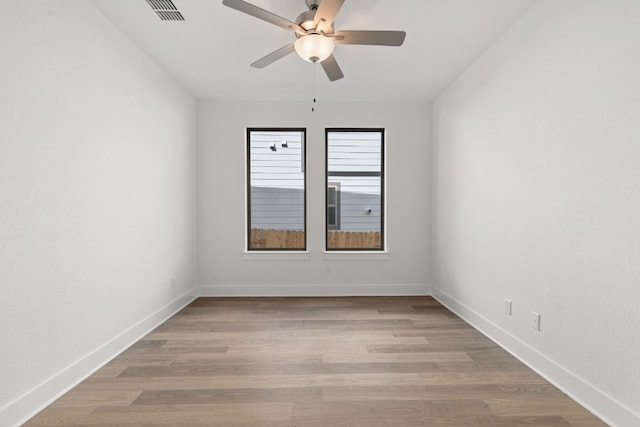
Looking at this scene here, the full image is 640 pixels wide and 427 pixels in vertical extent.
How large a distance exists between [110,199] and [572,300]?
317cm

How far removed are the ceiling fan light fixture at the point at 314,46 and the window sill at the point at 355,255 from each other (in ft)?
8.44

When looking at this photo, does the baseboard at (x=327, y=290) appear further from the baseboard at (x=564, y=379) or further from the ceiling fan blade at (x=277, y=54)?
the ceiling fan blade at (x=277, y=54)

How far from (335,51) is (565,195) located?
2.13m

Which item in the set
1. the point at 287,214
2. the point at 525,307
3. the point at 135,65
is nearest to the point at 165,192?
the point at 135,65

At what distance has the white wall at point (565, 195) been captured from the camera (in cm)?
166

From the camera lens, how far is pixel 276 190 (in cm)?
453

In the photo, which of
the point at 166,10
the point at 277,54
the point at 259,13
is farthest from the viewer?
the point at 277,54

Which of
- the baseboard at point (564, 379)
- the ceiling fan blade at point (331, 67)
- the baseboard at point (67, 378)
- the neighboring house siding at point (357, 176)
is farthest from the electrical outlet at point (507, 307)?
the baseboard at point (67, 378)

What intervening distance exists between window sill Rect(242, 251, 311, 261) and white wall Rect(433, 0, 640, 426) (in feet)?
6.77

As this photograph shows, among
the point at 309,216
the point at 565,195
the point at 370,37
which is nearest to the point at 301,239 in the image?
the point at 309,216

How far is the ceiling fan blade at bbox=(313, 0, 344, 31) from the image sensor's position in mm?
1919

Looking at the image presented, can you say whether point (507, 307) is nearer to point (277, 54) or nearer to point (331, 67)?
point (331, 67)

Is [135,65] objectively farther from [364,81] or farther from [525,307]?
[525,307]

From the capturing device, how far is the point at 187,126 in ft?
13.0
